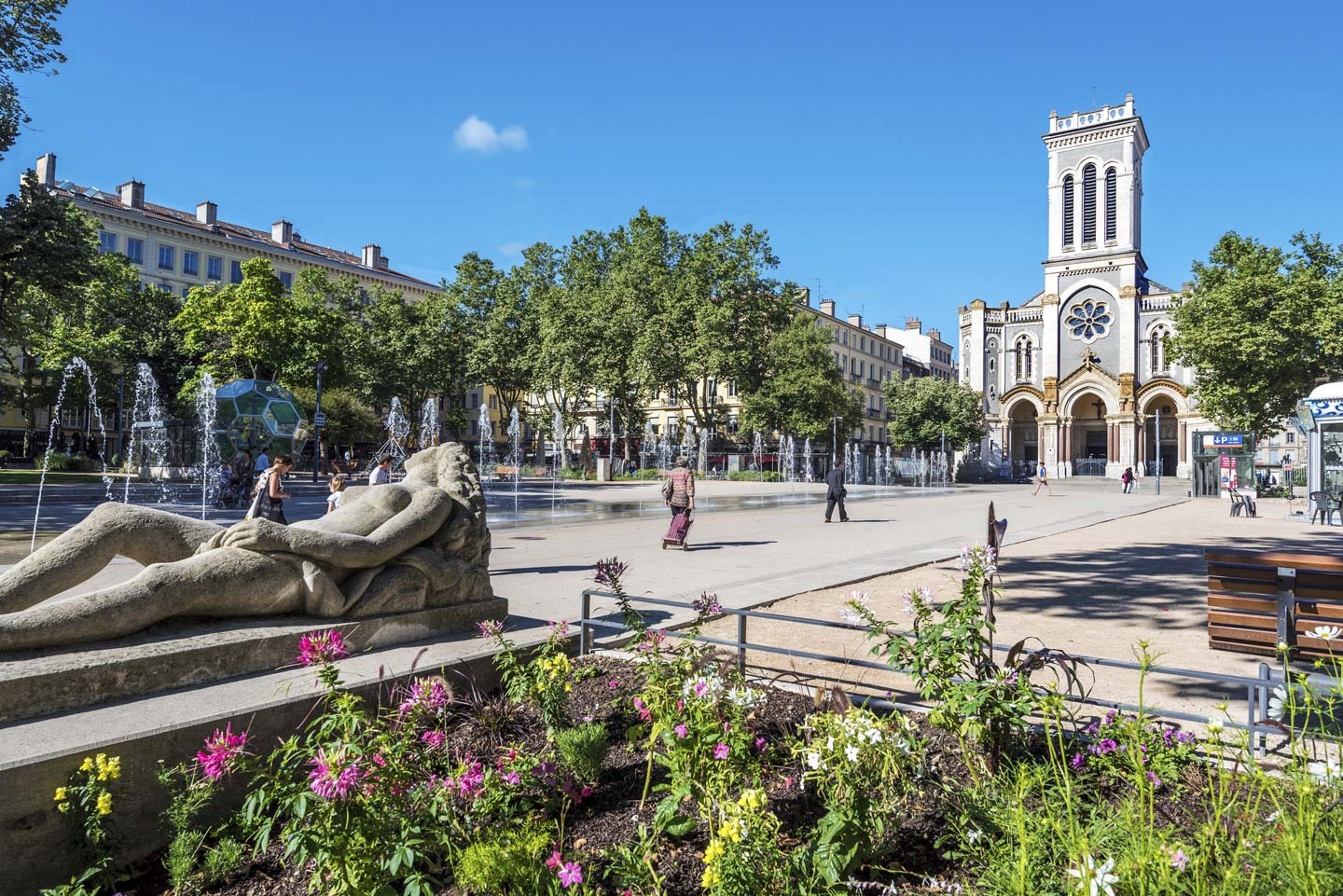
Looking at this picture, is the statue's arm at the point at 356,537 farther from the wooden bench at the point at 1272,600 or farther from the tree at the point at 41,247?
the tree at the point at 41,247

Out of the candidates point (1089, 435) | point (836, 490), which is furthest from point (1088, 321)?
point (836, 490)

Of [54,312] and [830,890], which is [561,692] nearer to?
[830,890]

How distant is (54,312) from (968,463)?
6524 centimetres

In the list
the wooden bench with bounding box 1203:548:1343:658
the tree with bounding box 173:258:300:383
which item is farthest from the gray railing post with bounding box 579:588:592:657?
the tree with bounding box 173:258:300:383

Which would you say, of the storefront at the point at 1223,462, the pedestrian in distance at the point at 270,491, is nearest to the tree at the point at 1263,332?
the storefront at the point at 1223,462

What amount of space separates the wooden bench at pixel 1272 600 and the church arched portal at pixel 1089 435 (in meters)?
66.8

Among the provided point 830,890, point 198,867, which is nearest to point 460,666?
point 198,867

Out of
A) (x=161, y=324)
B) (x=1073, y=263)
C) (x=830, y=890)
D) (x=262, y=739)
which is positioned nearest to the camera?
(x=830, y=890)

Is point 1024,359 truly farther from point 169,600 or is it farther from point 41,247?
point 169,600

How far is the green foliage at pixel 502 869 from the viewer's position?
105 inches

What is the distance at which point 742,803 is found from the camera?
264 cm

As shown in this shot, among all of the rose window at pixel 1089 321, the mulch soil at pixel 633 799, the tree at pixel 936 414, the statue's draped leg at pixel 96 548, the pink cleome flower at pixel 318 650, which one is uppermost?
the rose window at pixel 1089 321

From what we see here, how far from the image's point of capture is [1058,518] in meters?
23.4

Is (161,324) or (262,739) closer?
(262,739)
